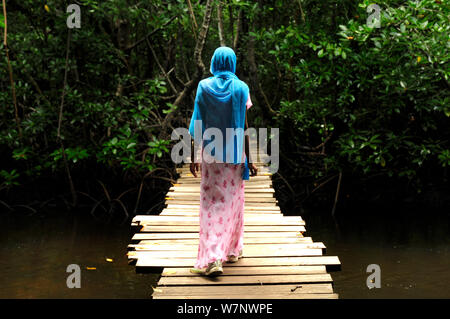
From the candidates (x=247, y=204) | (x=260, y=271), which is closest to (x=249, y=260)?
(x=260, y=271)

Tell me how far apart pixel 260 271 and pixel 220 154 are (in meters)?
0.75

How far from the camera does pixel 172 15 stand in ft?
23.1

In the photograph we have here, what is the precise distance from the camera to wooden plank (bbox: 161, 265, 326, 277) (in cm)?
336

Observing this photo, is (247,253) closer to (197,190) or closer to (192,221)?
(192,221)

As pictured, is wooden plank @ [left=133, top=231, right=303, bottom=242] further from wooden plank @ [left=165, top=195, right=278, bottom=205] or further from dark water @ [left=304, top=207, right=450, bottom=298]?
dark water @ [left=304, top=207, right=450, bottom=298]

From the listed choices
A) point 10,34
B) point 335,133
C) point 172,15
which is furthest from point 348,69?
point 10,34

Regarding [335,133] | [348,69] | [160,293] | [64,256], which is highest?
[348,69]

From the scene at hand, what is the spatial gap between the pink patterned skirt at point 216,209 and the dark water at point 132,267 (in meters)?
2.72

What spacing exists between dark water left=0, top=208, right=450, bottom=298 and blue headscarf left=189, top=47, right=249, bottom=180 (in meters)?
3.01

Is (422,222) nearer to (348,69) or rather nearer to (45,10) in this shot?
(348,69)

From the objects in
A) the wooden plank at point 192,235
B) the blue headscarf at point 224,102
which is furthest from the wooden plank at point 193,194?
the blue headscarf at point 224,102

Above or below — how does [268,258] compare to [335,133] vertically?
below

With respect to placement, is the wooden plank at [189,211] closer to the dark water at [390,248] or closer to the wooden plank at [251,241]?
the wooden plank at [251,241]

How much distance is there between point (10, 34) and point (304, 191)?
16.5 ft
